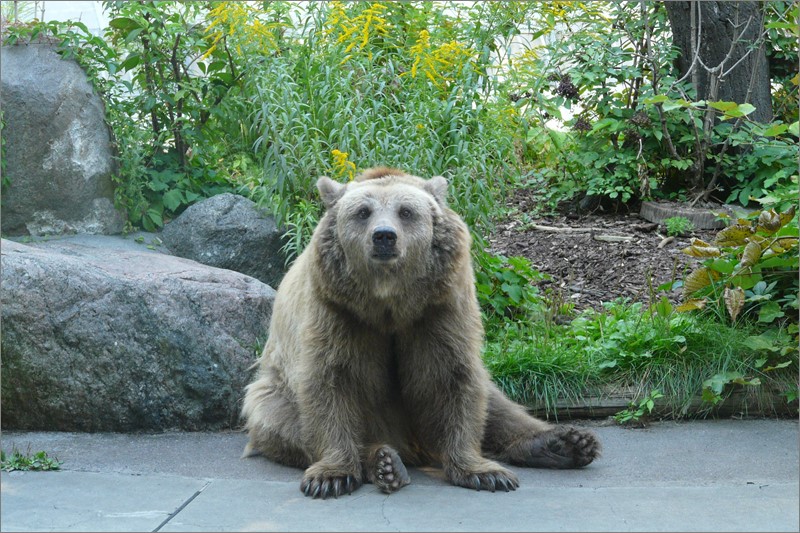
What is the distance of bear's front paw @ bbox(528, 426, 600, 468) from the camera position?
4.70m

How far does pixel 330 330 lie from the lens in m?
4.57

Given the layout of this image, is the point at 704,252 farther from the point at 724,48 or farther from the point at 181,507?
the point at 181,507

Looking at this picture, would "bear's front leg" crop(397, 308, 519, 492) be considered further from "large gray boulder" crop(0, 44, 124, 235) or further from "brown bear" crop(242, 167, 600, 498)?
"large gray boulder" crop(0, 44, 124, 235)

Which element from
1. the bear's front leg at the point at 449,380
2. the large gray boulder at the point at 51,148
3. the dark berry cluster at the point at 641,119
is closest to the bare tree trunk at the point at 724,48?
the dark berry cluster at the point at 641,119

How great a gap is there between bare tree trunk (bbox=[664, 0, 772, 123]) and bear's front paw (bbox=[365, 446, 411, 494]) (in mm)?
5285

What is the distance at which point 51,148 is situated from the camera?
6812 millimetres

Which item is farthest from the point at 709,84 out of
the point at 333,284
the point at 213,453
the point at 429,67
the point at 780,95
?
the point at 213,453

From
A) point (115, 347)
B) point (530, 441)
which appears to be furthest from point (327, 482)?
point (115, 347)

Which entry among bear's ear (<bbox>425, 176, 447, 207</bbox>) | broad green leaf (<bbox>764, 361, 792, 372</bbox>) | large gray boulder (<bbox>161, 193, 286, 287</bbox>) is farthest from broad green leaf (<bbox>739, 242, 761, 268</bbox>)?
large gray boulder (<bbox>161, 193, 286, 287</bbox>)

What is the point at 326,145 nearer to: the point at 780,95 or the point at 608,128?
the point at 608,128

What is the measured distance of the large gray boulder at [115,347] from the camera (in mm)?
5180

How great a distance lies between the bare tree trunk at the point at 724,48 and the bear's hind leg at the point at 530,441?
445cm

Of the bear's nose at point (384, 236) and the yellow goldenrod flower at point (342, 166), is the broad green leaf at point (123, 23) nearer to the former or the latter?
the yellow goldenrod flower at point (342, 166)

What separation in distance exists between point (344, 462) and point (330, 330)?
2.21 feet
